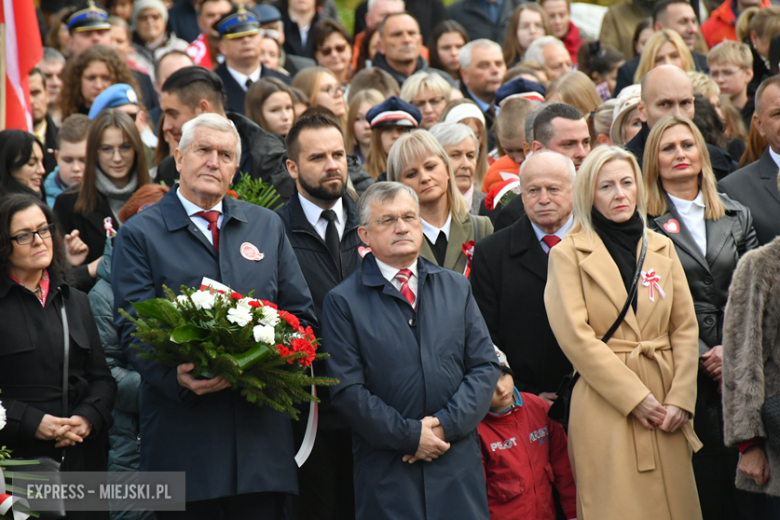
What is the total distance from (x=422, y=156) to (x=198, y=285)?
203 cm

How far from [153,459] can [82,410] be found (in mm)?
793

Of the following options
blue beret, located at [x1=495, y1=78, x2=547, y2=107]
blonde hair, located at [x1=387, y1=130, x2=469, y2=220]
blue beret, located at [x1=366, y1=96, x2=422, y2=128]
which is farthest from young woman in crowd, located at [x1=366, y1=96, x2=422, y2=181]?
blue beret, located at [x1=495, y1=78, x2=547, y2=107]

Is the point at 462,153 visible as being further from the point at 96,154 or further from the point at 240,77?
the point at 240,77

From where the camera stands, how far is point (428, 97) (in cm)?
914

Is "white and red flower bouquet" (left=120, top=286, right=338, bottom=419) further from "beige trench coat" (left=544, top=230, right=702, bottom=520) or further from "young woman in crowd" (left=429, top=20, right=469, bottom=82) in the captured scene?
"young woman in crowd" (left=429, top=20, right=469, bottom=82)

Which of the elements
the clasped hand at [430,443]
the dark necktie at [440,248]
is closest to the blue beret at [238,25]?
the dark necktie at [440,248]

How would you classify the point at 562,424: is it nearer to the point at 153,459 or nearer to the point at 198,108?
the point at 153,459

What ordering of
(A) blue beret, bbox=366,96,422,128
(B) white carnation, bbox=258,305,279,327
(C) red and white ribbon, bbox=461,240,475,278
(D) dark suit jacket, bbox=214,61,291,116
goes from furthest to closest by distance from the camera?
(D) dark suit jacket, bbox=214,61,291,116 < (A) blue beret, bbox=366,96,422,128 < (C) red and white ribbon, bbox=461,240,475,278 < (B) white carnation, bbox=258,305,279,327

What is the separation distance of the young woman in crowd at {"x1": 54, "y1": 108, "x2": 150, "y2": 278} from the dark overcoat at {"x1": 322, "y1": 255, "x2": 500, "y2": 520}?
2.65m

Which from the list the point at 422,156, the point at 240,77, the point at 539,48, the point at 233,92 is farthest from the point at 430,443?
the point at 539,48

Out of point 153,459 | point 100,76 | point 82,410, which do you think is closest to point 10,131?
point 100,76

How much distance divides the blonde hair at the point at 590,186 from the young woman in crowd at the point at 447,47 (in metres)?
6.53

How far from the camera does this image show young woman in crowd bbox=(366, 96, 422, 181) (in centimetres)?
757

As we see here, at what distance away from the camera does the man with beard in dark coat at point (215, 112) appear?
23.3ft
